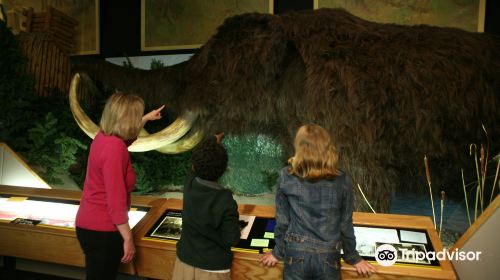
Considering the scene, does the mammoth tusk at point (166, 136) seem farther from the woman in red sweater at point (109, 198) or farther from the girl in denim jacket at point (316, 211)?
the girl in denim jacket at point (316, 211)

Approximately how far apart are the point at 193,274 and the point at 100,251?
372 mm

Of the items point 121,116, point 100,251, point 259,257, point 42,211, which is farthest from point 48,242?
point 259,257

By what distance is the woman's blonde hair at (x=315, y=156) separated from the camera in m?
1.21

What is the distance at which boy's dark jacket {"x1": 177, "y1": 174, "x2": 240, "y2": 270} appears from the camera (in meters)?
1.25

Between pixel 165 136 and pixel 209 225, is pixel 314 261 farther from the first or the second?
pixel 165 136

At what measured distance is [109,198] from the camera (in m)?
1.33

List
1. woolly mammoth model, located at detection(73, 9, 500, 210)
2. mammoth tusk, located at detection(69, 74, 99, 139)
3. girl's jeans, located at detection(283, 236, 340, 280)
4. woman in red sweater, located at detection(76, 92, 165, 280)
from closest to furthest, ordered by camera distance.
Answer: girl's jeans, located at detection(283, 236, 340, 280)
woman in red sweater, located at detection(76, 92, 165, 280)
woolly mammoth model, located at detection(73, 9, 500, 210)
mammoth tusk, located at detection(69, 74, 99, 139)

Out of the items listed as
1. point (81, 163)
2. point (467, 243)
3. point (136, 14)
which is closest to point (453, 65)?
point (467, 243)

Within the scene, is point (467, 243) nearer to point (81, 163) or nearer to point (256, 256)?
point (256, 256)

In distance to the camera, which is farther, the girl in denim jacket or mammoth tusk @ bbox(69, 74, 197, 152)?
mammoth tusk @ bbox(69, 74, 197, 152)

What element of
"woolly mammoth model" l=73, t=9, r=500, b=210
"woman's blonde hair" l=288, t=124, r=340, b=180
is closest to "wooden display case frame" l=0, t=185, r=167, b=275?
"woolly mammoth model" l=73, t=9, r=500, b=210

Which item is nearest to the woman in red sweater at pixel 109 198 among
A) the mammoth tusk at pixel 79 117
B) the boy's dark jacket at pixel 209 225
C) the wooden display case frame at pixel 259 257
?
the wooden display case frame at pixel 259 257

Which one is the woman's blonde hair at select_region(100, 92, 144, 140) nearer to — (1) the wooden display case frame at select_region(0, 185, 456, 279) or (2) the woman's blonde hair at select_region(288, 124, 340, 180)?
(1) the wooden display case frame at select_region(0, 185, 456, 279)

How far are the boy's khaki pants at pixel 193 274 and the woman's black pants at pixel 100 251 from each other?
258 millimetres
